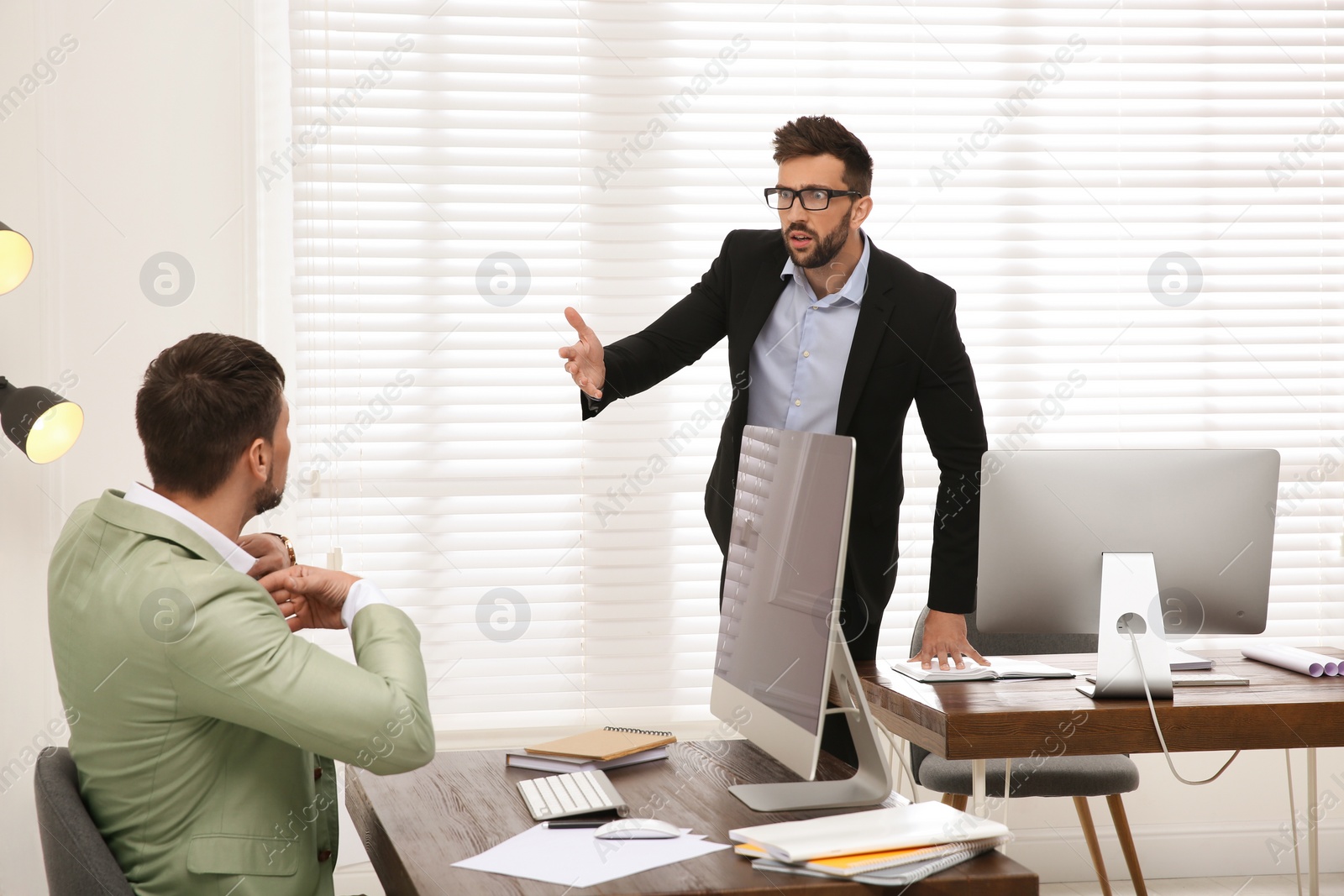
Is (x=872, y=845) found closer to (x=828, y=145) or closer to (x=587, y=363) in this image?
(x=587, y=363)

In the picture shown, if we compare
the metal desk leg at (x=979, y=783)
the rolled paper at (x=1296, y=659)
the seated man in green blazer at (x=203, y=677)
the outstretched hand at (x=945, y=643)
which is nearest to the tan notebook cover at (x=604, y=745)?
the seated man in green blazer at (x=203, y=677)

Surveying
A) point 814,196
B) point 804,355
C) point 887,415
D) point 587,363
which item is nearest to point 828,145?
point 814,196

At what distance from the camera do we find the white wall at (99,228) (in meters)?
2.75

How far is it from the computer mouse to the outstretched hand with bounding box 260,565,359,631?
17.4 inches

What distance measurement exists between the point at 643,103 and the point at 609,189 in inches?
10.9

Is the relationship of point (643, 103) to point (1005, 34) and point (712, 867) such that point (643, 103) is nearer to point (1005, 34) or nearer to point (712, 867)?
point (1005, 34)

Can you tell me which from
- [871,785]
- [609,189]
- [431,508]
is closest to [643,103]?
[609,189]

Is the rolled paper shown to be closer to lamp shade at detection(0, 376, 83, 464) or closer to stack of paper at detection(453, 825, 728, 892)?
stack of paper at detection(453, 825, 728, 892)

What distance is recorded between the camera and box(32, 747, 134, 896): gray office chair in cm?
111

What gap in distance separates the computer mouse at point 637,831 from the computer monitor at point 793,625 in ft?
0.52

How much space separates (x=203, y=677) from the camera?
3.88ft

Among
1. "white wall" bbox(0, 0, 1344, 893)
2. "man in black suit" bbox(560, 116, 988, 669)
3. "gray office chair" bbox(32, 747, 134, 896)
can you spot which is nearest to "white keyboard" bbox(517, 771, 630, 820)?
"gray office chair" bbox(32, 747, 134, 896)

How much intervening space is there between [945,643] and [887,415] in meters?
0.54

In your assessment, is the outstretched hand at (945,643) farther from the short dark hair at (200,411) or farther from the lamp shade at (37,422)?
the lamp shade at (37,422)
